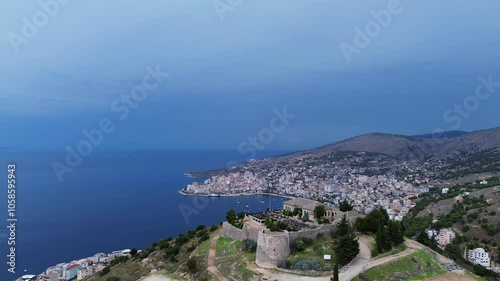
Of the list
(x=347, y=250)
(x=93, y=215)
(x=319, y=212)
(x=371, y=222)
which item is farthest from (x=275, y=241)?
(x=93, y=215)

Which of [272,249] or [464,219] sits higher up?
[272,249]

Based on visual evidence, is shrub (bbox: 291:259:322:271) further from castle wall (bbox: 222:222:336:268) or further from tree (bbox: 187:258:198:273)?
tree (bbox: 187:258:198:273)

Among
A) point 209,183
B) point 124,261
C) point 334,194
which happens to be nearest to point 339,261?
point 124,261

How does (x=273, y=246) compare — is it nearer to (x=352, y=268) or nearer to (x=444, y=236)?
(x=352, y=268)

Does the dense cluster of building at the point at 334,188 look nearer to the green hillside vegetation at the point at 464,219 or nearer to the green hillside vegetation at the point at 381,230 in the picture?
the green hillside vegetation at the point at 464,219

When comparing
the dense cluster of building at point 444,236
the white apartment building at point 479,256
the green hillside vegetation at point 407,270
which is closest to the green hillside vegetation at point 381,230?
the green hillside vegetation at point 407,270

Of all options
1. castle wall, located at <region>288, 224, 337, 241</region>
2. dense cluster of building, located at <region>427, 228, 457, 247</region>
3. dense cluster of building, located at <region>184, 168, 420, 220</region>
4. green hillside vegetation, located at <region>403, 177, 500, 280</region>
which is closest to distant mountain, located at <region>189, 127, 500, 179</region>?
dense cluster of building, located at <region>184, 168, 420, 220</region>
